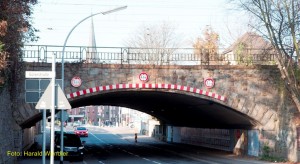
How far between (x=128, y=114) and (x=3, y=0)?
12273 cm

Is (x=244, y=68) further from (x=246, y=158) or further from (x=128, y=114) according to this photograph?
(x=128, y=114)

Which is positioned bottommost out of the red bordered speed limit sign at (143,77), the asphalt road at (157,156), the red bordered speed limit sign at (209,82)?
the asphalt road at (157,156)

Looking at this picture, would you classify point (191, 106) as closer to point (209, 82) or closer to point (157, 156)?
point (157, 156)

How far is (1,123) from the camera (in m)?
18.9

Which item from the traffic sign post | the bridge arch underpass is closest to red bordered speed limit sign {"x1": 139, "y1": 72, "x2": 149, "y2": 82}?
the bridge arch underpass

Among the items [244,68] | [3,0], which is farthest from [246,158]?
[3,0]

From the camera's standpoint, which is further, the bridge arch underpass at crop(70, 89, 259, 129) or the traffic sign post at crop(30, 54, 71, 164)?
the bridge arch underpass at crop(70, 89, 259, 129)

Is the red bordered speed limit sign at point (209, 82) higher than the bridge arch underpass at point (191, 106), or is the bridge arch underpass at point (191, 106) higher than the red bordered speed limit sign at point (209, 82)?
the red bordered speed limit sign at point (209, 82)

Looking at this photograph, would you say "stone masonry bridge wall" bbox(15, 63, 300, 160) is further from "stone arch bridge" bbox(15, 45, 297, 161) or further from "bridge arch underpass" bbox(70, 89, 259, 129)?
"bridge arch underpass" bbox(70, 89, 259, 129)

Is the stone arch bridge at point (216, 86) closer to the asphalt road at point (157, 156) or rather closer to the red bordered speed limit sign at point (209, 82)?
the red bordered speed limit sign at point (209, 82)

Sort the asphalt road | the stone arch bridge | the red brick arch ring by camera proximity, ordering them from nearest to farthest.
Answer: the red brick arch ring
the stone arch bridge
the asphalt road

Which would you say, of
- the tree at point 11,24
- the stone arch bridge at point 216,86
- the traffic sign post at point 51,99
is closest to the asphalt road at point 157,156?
the stone arch bridge at point 216,86

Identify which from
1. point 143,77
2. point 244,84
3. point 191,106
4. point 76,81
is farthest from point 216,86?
point 76,81

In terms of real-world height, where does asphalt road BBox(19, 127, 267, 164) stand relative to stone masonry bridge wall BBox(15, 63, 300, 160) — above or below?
below
